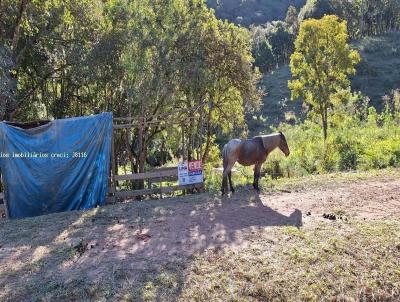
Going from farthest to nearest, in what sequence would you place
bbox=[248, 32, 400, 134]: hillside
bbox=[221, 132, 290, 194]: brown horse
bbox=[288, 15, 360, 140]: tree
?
1. bbox=[248, 32, 400, 134]: hillside
2. bbox=[288, 15, 360, 140]: tree
3. bbox=[221, 132, 290, 194]: brown horse

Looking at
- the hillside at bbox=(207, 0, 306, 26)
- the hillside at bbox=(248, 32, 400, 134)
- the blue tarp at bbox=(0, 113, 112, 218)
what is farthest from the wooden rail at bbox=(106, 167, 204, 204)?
the hillside at bbox=(207, 0, 306, 26)

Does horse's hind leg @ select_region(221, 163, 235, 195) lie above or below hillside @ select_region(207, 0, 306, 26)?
below

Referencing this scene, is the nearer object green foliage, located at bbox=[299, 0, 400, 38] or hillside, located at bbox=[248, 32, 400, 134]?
hillside, located at bbox=[248, 32, 400, 134]

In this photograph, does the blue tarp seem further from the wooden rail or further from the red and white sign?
the red and white sign

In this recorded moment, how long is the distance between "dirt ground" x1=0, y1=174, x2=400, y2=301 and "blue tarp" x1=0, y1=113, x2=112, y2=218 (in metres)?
1.09

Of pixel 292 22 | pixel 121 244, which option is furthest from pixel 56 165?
pixel 292 22

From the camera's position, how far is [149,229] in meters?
7.95

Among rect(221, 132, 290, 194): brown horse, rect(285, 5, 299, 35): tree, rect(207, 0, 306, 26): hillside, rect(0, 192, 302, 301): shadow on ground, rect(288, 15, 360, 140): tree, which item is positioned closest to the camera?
rect(0, 192, 302, 301): shadow on ground

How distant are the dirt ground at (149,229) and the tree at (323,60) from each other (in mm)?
11072

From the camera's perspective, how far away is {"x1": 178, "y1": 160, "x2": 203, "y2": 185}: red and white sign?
12.0 meters

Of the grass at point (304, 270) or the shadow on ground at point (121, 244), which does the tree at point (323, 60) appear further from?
the grass at point (304, 270)

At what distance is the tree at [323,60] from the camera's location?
2102 centimetres

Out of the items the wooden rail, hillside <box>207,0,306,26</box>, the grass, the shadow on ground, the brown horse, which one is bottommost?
the grass

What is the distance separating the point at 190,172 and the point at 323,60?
1238 centimetres
